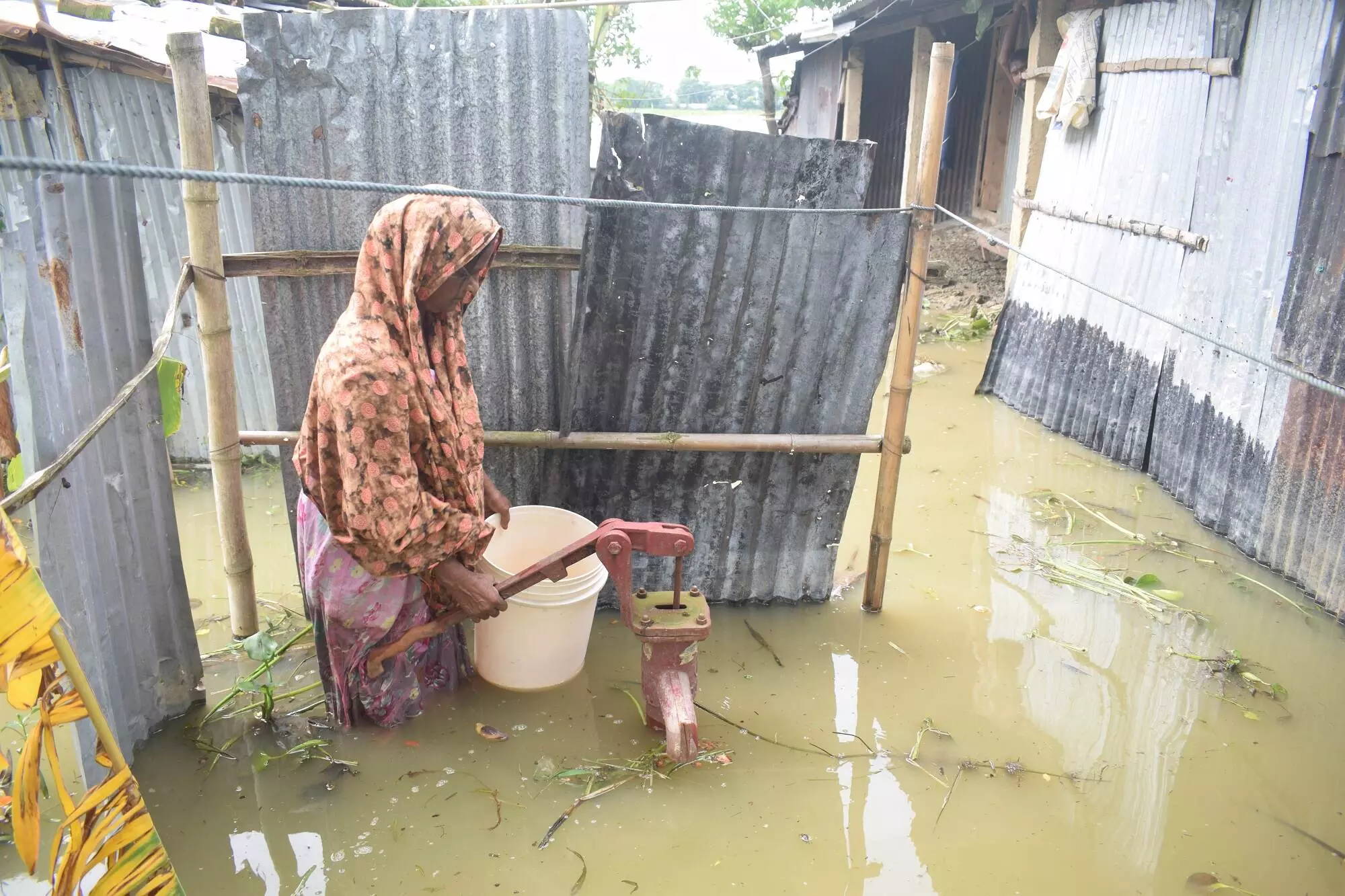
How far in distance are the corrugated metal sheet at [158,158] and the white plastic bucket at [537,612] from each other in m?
2.34

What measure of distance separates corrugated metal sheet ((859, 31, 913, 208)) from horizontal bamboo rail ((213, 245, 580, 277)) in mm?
9426

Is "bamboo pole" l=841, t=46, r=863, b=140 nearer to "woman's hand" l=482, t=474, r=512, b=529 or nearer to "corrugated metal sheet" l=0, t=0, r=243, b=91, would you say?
"corrugated metal sheet" l=0, t=0, r=243, b=91

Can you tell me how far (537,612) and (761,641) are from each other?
1.09 meters

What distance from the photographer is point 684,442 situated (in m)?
3.57

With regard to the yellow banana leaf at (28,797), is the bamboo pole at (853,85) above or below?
above

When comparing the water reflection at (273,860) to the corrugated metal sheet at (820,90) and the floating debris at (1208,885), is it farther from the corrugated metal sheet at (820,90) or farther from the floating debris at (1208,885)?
the corrugated metal sheet at (820,90)

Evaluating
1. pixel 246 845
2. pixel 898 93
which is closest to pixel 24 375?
pixel 246 845

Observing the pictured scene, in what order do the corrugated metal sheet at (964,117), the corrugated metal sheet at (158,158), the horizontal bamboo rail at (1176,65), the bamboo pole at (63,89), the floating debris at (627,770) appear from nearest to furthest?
the floating debris at (627,770), the bamboo pole at (63,89), the corrugated metal sheet at (158,158), the horizontal bamboo rail at (1176,65), the corrugated metal sheet at (964,117)

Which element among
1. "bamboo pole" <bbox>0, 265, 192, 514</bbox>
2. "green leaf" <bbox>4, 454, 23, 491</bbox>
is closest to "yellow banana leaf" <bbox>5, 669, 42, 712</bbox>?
"bamboo pole" <bbox>0, 265, 192, 514</bbox>

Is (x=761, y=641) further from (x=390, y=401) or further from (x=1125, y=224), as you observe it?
(x=1125, y=224)

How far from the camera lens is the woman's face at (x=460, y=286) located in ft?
8.57

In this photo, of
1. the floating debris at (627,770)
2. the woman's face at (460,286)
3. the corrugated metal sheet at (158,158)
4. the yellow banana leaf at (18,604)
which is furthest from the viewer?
the corrugated metal sheet at (158,158)

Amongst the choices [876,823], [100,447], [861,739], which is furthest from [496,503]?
[876,823]

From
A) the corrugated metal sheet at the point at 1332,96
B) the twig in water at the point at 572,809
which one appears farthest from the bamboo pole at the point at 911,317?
the corrugated metal sheet at the point at 1332,96
